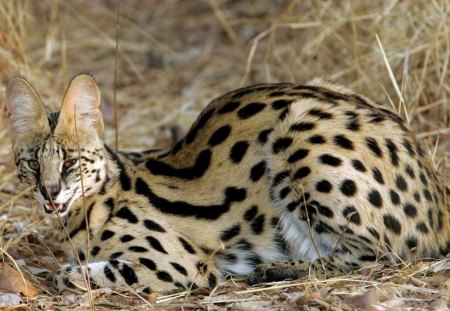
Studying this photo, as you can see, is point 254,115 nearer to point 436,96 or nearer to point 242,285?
point 242,285

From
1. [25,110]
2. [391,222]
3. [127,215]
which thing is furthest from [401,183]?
[25,110]

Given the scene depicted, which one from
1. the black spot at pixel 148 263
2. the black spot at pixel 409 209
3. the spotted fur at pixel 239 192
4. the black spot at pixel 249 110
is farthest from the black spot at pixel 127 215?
the black spot at pixel 409 209

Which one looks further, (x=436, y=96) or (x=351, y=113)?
(x=436, y=96)

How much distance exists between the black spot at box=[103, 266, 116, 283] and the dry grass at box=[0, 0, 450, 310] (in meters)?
0.09

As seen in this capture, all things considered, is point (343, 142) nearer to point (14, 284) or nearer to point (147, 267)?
point (147, 267)

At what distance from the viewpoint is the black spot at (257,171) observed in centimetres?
531

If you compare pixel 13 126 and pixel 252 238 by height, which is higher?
pixel 13 126

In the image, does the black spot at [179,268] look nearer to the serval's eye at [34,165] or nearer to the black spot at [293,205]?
the black spot at [293,205]

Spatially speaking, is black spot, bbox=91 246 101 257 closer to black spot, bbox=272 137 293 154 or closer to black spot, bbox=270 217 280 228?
black spot, bbox=270 217 280 228

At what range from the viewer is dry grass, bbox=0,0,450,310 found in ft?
16.0

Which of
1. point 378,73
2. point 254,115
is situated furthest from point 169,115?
point 254,115

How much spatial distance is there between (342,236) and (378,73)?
9.24ft

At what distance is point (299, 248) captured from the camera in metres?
5.25

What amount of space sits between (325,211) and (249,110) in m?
0.76
